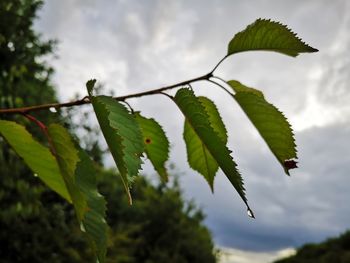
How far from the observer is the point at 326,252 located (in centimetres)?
1299

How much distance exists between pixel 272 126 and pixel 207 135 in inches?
5.9

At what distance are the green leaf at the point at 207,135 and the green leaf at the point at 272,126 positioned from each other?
4.4 inches

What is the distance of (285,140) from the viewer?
778 millimetres

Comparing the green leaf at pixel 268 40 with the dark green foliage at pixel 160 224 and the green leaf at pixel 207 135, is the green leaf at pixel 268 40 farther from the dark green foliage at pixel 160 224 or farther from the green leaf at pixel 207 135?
the dark green foliage at pixel 160 224

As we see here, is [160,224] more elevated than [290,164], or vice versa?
[160,224]

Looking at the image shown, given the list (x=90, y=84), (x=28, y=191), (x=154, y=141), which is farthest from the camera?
(x=28, y=191)

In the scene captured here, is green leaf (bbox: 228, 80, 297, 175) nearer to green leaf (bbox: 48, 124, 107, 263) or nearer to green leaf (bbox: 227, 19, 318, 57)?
green leaf (bbox: 227, 19, 318, 57)

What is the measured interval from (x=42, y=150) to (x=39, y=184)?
9.28 metres

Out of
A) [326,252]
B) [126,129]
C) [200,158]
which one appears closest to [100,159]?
[326,252]

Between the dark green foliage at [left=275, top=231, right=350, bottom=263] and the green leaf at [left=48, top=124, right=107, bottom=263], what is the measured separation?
464 inches

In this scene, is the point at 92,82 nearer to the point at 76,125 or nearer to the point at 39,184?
the point at 39,184

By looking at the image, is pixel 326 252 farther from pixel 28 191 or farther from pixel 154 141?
pixel 154 141

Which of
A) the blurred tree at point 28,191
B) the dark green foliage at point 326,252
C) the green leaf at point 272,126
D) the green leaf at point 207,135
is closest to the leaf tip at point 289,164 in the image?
the green leaf at point 272,126

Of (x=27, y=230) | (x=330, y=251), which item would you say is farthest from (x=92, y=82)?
(x=330, y=251)
